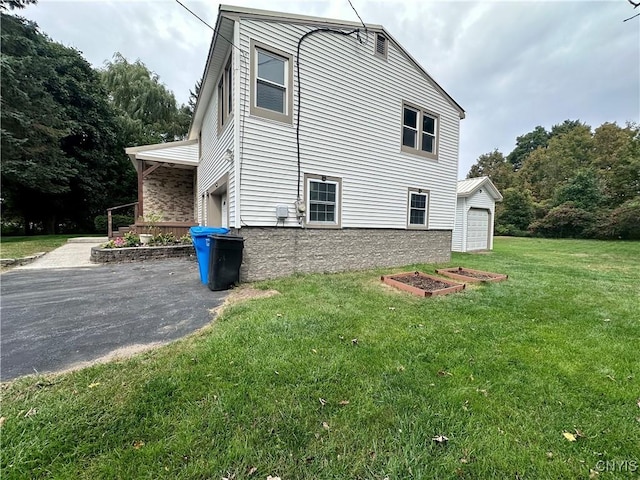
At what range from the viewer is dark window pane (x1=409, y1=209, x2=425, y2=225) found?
9.56 meters

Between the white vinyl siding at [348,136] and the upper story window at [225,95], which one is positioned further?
the upper story window at [225,95]

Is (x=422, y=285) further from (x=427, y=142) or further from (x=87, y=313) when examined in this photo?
(x=427, y=142)

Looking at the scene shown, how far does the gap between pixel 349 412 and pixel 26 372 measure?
9.59 feet

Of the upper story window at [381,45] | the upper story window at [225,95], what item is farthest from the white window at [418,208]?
→ the upper story window at [225,95]

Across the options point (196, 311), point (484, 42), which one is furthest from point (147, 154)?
point (484, 42)

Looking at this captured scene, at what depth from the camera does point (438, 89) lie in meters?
9.83

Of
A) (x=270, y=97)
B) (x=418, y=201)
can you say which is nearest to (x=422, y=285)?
(x=418, y=201)

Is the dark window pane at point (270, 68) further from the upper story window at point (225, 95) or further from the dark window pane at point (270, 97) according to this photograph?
the upper story window at point (225, 95)

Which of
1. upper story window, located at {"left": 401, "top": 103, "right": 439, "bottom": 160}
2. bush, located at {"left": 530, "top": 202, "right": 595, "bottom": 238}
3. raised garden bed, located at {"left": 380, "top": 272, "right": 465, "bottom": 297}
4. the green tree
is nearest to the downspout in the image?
raised garden bed, located at {"left": 380, "top": 272, "right": 465, "bottom": 297}

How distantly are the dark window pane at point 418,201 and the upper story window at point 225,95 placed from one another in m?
6.25

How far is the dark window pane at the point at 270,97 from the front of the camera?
635 centimetres

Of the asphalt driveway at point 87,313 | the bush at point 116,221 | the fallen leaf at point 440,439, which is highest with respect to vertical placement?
the bush at point 116,221

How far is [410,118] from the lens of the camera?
30.6ft

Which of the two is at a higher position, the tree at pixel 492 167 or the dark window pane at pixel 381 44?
the tree at pixel 492 167
